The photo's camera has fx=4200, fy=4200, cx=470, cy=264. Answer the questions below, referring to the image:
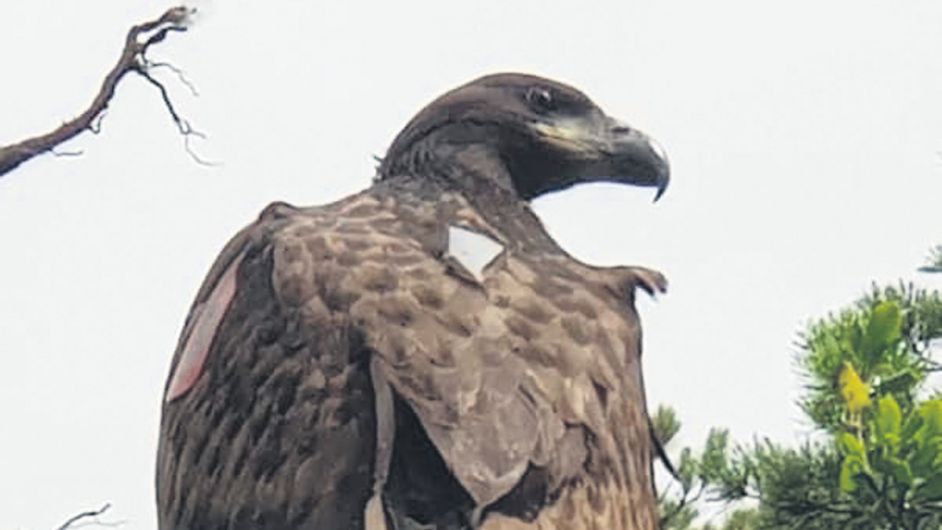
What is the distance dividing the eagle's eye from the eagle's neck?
5.1 inches

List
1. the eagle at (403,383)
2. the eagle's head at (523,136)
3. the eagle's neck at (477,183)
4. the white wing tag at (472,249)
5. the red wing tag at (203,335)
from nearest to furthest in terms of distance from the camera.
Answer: the eagle at (403,383)
the white wing tag at (472,249)
the red wing tag at (203,335)
the eagle's neck at (477,183)
the eagle's head at (523,136)

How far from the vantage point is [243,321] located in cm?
786

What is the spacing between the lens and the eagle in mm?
7391

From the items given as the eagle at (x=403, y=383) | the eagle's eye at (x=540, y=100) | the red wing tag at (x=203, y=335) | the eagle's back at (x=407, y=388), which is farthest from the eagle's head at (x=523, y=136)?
the red wing tag at (x=203, y=335)

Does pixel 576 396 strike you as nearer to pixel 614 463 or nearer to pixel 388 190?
pixel 614 463

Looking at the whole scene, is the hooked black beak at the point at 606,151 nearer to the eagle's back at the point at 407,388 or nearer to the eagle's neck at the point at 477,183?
the eagle's neck at the point at 477,183

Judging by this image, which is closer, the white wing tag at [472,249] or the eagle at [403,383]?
the eagle at [403,383]

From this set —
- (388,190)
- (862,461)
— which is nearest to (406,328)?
(388,190)

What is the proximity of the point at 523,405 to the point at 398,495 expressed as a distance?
0.94 feet

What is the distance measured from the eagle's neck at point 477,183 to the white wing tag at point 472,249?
315mm

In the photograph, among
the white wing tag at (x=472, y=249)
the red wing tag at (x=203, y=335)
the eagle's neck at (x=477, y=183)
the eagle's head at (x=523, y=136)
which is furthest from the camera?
the eagle's head at (x=523, y=136)

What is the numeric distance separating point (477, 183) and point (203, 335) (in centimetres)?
92

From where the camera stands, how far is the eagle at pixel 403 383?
7.39 meters

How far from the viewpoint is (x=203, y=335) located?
26.3ft
